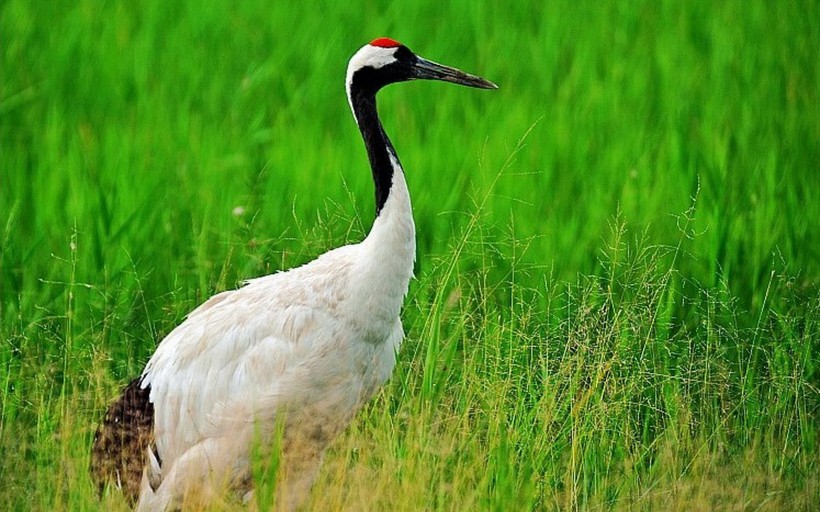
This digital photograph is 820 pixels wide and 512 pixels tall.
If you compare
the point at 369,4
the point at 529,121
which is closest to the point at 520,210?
the point at 529,121

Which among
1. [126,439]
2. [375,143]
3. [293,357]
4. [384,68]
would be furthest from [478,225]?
[126,439]

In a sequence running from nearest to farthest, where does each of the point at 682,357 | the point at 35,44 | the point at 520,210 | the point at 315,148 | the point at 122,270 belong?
the point at 682,357 < the point at 122,270 < the point at 520,210 < the point at 315,148 < the point at 35,44

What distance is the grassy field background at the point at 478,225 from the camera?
13.9ft

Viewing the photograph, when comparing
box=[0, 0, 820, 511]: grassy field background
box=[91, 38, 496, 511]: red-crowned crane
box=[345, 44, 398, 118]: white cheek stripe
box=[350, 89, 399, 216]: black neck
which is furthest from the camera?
box=[345, 44, 398, 118]: white cheek stripe

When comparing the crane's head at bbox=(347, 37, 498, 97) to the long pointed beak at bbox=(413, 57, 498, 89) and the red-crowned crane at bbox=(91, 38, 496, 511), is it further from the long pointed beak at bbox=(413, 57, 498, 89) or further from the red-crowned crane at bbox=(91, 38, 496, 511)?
the red-crowned crane at bbox=(91, 38, 496, 511)

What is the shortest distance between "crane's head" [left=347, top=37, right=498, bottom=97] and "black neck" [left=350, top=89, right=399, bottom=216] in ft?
0.13

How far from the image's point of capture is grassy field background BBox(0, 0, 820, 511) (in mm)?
4250

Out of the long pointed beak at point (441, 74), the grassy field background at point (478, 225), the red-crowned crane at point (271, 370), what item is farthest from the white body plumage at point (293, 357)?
the long pointed beak at point (441, 74)

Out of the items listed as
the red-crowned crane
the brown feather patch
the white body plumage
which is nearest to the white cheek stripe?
the red-crowned crane

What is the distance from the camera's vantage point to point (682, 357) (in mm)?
4578

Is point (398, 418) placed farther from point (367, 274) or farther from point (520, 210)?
point (520, 210)

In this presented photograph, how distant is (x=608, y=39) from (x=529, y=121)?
1.16 meters

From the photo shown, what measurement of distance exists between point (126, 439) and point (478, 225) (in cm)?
133

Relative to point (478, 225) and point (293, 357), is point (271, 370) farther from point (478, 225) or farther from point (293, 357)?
point (478, 225)
